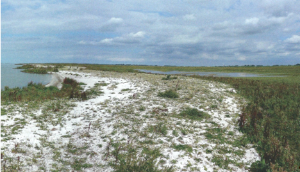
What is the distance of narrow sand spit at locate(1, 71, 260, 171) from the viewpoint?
7312 mm

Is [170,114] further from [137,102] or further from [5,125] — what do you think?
[5,125]

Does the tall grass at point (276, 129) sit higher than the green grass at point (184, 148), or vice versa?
the tall grass at point (276, 129)

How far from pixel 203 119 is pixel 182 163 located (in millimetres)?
5572

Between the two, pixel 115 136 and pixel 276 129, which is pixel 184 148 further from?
pixel 276 129

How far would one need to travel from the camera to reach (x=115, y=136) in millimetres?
9484

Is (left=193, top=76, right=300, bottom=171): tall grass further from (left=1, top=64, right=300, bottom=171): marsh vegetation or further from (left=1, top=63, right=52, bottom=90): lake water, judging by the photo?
(left=1, top=63, right=52, bottom=90): lake water

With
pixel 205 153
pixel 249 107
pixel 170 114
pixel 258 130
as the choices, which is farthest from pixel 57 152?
pixel 249 107

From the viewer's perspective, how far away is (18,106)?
43.9ft

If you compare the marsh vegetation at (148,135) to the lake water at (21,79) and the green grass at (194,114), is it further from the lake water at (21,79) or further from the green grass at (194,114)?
the lake water at (21,79)

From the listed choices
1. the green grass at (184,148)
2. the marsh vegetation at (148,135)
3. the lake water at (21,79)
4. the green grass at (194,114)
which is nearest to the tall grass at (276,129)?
the marsh vegetation at (148,135)

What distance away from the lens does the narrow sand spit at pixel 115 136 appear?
288 inches

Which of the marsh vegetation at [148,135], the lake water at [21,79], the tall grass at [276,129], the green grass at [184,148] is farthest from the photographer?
the lake water at [21,79]

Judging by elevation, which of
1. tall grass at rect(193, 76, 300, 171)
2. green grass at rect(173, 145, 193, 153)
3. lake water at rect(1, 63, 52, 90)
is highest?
lake water at rect(1, 63, 52, 90)

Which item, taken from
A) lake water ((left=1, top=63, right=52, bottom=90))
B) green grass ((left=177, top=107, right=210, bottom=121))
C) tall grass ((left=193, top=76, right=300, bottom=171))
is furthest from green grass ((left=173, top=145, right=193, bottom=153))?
lake water ((left=1, top=63, right=52, bottom=90))
